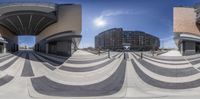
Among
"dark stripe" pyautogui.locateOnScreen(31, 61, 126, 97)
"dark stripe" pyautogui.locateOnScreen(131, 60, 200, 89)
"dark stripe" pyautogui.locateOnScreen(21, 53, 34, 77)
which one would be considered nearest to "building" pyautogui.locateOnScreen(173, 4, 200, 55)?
"dark stripe" pyautogui.locateOnScreen(131, 60, 200, 89)

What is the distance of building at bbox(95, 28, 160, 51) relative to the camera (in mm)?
9109

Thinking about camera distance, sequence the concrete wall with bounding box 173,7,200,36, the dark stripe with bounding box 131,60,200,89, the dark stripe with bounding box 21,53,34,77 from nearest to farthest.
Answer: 1. the dark stripe with bounding box 131,60,200,89
2. the concrete wall with bounding box 173,7,200,36
3. the dark stripe with bounding box 21,53,34,77

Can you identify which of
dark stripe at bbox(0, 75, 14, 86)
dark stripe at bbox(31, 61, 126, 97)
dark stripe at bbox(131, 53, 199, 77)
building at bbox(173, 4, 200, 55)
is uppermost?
building at bbox(173, 4, 200, 55)

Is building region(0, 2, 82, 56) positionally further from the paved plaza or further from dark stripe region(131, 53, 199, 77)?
dark stripe region(131, 53, 199, 77)

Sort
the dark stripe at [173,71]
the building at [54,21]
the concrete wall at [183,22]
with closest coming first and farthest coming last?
the concrete wall at [183,22] → the building at [54,21] → the dark stripe at [173,71]

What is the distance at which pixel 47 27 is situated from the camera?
1233 cm

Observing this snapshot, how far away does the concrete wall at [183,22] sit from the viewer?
9.02 meters

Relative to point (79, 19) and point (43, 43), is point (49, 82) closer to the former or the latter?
point (79, 19)

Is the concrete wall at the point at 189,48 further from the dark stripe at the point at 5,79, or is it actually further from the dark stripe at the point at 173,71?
the dark stripe at the point at 5,79

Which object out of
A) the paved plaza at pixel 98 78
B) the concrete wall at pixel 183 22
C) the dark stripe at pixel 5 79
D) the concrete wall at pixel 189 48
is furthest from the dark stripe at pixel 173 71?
the dark stripe at pixel 5 79

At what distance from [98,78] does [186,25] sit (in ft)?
16.7

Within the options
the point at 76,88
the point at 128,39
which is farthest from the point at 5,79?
the point at 128,39

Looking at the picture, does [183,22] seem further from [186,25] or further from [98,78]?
[98,78]

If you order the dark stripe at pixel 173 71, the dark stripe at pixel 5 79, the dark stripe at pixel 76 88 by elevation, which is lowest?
the dark stripe at pixel 76 88
